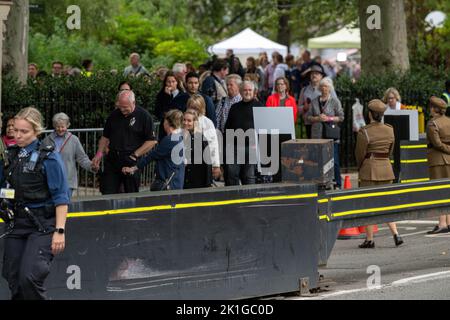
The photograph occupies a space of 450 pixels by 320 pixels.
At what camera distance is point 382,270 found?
13.4 metres

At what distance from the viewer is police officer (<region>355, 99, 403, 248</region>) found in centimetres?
1509

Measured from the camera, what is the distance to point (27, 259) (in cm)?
902

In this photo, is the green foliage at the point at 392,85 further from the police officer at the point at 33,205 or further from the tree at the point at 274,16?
the tree at the point at 274,16

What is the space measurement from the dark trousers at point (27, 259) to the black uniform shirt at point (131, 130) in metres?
5.38

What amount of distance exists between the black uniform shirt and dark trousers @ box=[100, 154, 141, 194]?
0.16 m

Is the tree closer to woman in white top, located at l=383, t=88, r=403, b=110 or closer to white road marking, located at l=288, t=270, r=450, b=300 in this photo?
woman in white top, located at l=383, t=88, r=403, b=110

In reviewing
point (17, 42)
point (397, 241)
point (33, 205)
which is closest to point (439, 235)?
point (397, 241)

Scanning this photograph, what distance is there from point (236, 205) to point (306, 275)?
3.69 feet

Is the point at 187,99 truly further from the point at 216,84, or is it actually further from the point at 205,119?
the point at 216,84

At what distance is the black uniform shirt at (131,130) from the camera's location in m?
14.5

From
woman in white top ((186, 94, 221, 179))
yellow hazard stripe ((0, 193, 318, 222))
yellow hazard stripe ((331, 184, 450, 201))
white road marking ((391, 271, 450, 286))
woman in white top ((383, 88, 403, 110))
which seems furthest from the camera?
woman in white top ((383, 88, 403, 110))

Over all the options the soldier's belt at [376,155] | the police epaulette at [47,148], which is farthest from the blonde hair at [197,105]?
the police epaulette at [47,148]

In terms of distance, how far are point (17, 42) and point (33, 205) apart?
38.5ft

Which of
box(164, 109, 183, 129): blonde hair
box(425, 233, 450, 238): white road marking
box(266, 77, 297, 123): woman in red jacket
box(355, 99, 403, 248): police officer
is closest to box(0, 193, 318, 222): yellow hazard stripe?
box(164, 109, 183, 129): blonde hair
